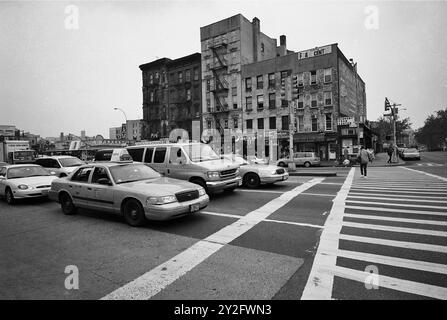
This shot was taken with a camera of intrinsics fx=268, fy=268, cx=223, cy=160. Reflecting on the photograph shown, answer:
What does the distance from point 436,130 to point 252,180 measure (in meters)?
97.1

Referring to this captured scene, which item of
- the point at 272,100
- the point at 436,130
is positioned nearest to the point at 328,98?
the point at 272,100

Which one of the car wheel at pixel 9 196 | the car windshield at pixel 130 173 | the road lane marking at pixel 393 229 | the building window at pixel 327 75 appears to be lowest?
the road lane marking at pixel 393 229

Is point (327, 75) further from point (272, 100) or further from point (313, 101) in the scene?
point (272, 100)

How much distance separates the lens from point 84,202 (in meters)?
7.24

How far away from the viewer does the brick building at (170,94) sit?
47.2m

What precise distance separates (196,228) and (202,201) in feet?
2.46

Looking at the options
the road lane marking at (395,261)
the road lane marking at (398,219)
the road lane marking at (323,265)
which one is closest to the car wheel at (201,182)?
the road lane marking at (323,265)

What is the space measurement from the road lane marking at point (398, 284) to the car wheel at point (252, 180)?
25.6 ft

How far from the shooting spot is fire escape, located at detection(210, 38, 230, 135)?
42844 millimetres

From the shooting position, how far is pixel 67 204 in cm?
783

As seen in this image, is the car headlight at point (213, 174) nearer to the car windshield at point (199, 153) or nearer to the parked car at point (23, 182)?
the car windshield at point (199, 153)

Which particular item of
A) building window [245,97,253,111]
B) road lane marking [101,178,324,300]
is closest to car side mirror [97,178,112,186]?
road lane marking [101,178,324,300]

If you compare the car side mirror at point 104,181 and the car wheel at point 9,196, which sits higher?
the car side mirror at point 104,181
